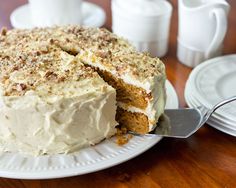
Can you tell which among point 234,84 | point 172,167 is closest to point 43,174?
point 172,167

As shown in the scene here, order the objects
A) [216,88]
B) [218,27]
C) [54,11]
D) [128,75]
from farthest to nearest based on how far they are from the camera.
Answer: [54,11]
[218,27]
[216,88]
[128,75]

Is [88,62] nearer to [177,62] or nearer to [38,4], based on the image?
[177,62]

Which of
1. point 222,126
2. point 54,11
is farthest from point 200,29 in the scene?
point 54,11

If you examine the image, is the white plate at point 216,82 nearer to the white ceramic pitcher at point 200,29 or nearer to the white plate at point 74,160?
the white ceramic pitcher at point 200,29

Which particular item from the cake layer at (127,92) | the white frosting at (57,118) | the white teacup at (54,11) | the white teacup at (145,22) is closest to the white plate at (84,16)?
the white teacup at (54,11)

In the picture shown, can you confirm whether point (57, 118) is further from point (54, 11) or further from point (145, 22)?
point (54, 11)

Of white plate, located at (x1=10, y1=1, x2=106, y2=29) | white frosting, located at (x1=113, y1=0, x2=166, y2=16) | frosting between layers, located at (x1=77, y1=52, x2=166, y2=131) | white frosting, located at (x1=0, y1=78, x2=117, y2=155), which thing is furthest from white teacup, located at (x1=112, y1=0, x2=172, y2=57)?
white frosting, located at (x1=0, y1=78, x2=117, y2=155)
